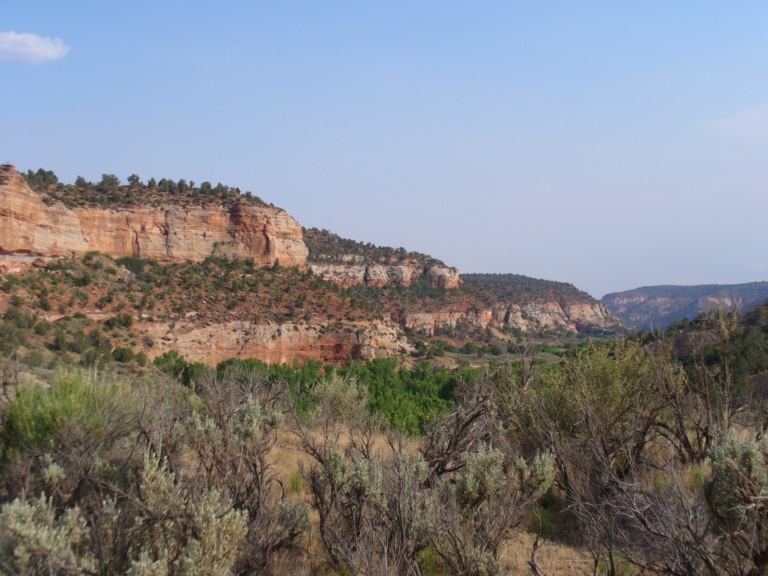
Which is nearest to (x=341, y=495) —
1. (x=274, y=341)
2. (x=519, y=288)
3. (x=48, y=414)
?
(x=48, y=414)

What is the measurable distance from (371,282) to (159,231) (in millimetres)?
36295

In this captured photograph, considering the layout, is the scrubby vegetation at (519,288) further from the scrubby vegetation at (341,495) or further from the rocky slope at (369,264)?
the scrubby vegetation at (341,495)

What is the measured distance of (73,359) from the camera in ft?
87.7

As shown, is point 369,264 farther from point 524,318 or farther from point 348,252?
point 524,318

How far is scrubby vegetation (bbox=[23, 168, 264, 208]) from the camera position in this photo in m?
41.9

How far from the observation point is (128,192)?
4688 centimetres

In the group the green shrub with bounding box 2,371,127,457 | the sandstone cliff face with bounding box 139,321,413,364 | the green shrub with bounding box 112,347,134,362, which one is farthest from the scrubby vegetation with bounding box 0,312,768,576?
the sandstone cliff face with bounding box 139,321,413,364

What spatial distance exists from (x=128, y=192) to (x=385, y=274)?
40.1 meters

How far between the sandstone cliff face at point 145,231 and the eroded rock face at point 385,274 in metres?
16.5

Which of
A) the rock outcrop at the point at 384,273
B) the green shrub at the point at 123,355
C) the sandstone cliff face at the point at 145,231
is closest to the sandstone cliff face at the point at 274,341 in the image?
the green shrub at the point at 123,355

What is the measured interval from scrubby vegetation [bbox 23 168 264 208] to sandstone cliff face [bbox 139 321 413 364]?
45.2 ft

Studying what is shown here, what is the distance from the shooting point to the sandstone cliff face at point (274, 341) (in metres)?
36.3

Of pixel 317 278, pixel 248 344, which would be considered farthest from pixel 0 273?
pixel 317 278

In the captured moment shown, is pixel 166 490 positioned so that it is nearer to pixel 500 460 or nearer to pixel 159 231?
pixel 500 460
